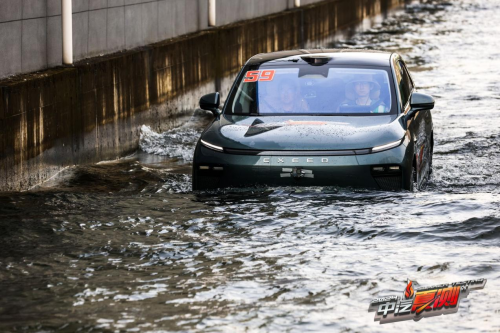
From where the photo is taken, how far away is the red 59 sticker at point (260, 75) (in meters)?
10.5

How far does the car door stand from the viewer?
10.1 metres

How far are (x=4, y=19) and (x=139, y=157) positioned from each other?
122 inches

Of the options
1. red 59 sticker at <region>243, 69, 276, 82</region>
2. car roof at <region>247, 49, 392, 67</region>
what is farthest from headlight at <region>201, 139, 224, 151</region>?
car roof at <region>247, 49, 392, 67</region>

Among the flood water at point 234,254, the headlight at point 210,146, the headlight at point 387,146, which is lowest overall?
the flood water at point 234,254

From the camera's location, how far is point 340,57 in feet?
35.2

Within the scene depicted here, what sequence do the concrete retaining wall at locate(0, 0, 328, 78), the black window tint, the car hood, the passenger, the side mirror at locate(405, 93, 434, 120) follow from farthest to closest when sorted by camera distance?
the concrete retaining wall at locate(0, 0, 328, 78), the black window tint, the passenger, the side mirror at locate(405, 93, 434, 120), the car hood

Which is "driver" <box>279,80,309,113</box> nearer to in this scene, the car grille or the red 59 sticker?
the red 59 sticker

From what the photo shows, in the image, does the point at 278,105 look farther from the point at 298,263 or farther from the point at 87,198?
the point at 298,263

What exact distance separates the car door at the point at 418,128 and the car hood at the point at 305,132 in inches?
15.8

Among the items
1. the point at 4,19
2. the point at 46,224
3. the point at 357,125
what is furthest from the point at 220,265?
the point at 4,19

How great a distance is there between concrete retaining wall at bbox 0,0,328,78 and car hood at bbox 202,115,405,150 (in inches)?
112

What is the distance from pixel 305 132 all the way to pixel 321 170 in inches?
17.9

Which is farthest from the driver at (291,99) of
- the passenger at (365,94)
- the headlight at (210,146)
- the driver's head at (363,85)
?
the headlight at (210,146)

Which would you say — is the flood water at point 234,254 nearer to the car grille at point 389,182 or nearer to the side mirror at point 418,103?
the car grille at point 389,182
